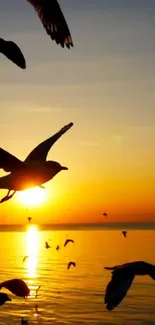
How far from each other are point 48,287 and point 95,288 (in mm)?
3603

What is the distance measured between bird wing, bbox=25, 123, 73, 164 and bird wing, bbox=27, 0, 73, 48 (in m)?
1.78

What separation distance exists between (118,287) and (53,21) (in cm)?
650

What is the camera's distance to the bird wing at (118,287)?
6957 millimetres

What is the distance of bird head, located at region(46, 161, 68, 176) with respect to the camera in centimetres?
816

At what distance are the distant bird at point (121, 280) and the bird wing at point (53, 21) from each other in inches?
204

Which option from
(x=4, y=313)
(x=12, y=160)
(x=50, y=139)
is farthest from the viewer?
(x=4, y=313)

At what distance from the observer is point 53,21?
12125 millimetres

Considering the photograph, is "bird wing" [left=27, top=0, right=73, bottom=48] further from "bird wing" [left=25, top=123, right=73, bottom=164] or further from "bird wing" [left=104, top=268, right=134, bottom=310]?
"bird wing" [left=104, top=268, right=134, bottom=310]

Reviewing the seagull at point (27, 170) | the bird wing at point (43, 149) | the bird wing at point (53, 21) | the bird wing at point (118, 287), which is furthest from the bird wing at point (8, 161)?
the bird wing at point (53, 21)

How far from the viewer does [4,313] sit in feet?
102

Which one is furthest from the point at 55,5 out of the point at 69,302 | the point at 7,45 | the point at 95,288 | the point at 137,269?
the point at 95,288

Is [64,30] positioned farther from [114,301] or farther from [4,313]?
[4,313]

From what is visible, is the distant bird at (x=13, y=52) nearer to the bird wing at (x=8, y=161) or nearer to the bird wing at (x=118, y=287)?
the bird wing at (x=8, y=161)

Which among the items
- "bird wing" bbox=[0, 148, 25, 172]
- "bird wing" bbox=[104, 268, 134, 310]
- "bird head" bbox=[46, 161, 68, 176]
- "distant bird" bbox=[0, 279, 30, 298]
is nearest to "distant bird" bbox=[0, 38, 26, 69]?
"bird wing" bbox=[0, 148, 25, 172]
